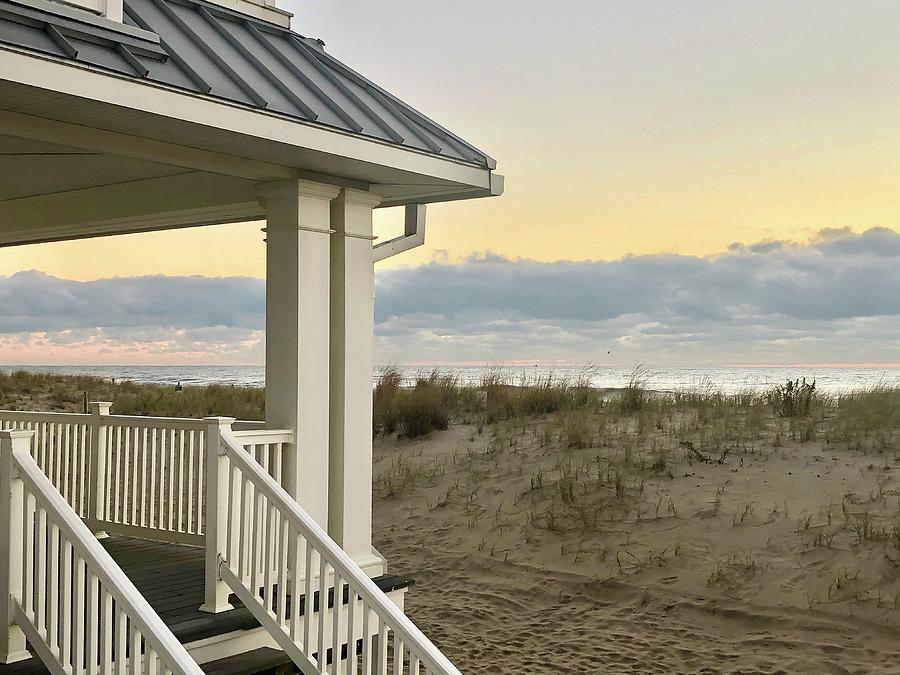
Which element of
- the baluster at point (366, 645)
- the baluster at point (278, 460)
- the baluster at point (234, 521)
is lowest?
the baluster at point (366, 645)

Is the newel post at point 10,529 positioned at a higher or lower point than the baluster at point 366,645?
higher

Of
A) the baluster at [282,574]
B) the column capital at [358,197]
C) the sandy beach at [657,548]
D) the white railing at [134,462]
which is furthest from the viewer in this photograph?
the sandy beach at [657,548]

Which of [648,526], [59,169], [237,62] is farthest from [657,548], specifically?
[237,62]

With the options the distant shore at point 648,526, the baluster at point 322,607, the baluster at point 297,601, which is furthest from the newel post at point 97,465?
the distant shore at point 648,526

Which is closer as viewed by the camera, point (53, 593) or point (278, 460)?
point (53, 593)

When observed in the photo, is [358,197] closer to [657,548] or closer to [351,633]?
[351,633]

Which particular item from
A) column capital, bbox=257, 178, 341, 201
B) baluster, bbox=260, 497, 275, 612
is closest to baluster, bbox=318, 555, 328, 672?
baluster, bbox=260, 497, 275, 612

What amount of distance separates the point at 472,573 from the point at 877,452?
5827mm

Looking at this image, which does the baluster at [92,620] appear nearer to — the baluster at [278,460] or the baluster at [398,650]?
the baluster at [398,650]

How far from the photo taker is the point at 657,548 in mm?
11688

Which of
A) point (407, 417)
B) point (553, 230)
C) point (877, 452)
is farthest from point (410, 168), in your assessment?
point (553, 230)

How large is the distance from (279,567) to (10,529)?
4.97 ft

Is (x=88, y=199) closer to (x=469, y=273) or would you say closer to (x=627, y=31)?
(x=627, y=31)

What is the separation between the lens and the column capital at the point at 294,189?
6.17 m
